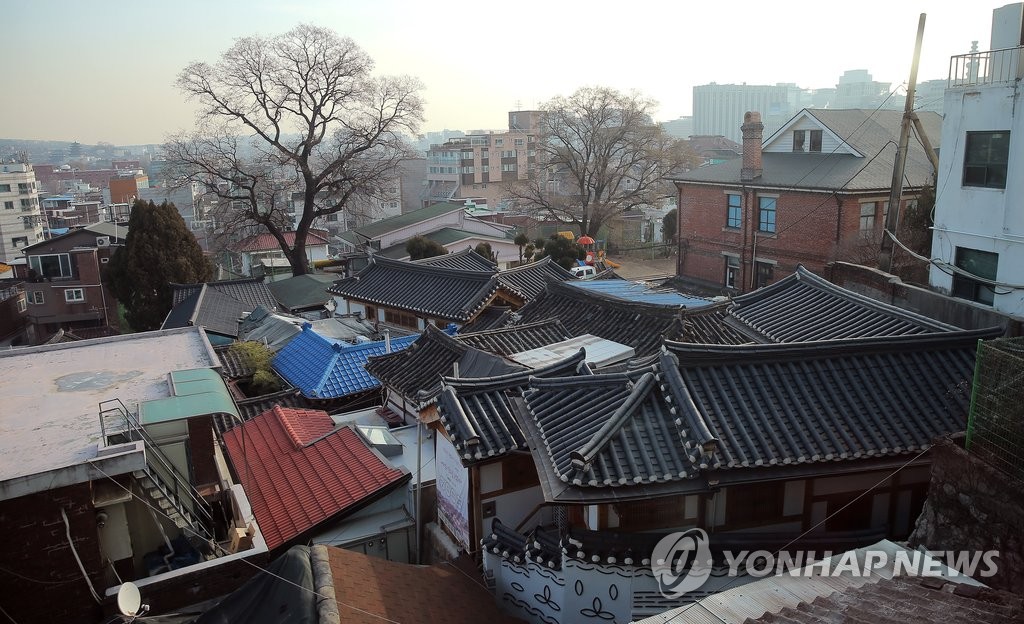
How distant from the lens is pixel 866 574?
7.05 metres

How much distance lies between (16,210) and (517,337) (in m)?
71.6

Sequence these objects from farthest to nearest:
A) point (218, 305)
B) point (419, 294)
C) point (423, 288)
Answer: point (218, 305) < point (423, 288) < point (419, 294)

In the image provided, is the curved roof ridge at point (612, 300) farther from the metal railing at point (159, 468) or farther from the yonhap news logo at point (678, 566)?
the metal railing at point (159, 468)


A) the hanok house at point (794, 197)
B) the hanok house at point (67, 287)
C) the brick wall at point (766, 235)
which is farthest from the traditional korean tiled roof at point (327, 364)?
the hanok house at point (67, 287)

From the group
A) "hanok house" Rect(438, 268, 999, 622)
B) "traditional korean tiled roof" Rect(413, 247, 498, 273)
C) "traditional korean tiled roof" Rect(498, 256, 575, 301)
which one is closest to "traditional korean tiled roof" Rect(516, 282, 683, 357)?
"traditional korean tiled roof" Rect(498, 256, 575, 301)

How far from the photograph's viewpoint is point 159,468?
9.91 meters

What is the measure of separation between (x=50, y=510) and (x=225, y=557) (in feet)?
7.15

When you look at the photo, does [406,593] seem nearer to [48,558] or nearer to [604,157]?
[48,558]

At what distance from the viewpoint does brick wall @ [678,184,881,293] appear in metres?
29.8

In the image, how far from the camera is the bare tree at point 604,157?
160 ft

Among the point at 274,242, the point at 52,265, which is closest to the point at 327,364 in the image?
the point at 52,265

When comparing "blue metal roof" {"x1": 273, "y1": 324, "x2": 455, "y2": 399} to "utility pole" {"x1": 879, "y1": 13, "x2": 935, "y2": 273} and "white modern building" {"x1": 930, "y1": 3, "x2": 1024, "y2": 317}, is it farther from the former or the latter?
"white modern building" {"x1": 930, "y1": 3, "x2": 1024, "y2": 317}

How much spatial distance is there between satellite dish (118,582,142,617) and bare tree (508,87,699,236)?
42.8 metres

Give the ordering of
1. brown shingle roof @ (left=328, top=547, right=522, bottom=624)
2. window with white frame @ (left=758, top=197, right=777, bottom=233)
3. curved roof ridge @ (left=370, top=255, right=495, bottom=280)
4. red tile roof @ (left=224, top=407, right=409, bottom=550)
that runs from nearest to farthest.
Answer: brown shingle roof @ (left=328, top=547, right=522, bottom=624), red tile roof @ (left=224, top=407, right=409, bottom=550), curved roof ridge @ (left=370, top=255, right=495, bottom=280), window with white frame @ (left=758, top=197, right=777, bottom=233)
